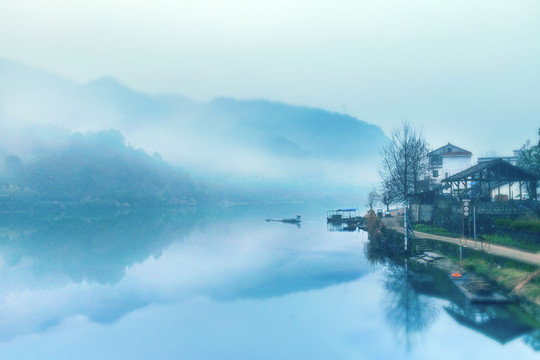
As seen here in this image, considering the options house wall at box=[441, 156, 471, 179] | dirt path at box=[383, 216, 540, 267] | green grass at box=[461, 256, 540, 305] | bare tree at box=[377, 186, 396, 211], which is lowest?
green grass at box=[461, 256, 540, 305]

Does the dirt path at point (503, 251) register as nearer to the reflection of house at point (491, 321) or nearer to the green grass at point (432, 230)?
the green grass at point (432, 230)

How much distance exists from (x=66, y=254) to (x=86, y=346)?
27.0 metres

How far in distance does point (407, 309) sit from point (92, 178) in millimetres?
123871

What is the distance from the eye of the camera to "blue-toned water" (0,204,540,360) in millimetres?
16391

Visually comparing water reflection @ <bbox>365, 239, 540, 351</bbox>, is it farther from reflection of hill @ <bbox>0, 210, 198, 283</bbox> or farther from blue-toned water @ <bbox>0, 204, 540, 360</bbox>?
reflection of hill @ <bbox>0, 210, 198, 283</bbox>

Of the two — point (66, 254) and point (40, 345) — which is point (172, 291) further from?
point (66, 254)

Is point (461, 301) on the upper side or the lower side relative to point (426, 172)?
lower

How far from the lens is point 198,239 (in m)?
50.2

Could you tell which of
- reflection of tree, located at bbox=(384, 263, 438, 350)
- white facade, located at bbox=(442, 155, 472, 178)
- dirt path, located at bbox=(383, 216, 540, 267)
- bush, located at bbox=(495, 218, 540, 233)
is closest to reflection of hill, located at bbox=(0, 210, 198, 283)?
reflection of tree, located at bbox=(384, 263, 438, 350)

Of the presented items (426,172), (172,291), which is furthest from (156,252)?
(426,172)

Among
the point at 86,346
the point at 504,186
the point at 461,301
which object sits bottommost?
the point at 86,346

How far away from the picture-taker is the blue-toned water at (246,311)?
645 inches

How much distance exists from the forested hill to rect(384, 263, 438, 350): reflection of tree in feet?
351

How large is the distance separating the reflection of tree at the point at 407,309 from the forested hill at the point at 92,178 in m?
107
